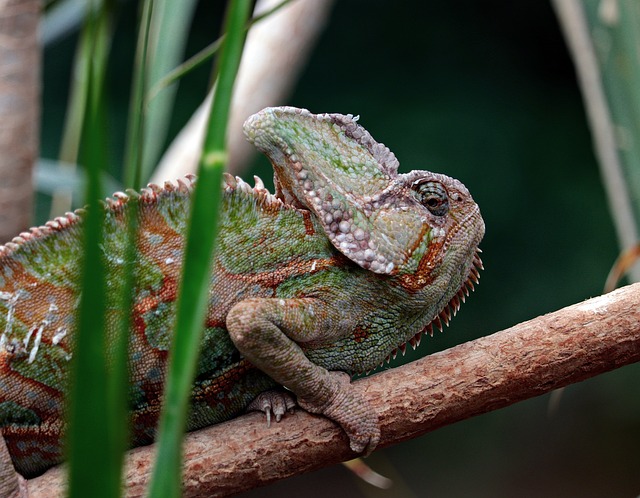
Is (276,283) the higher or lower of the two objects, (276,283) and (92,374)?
the higher

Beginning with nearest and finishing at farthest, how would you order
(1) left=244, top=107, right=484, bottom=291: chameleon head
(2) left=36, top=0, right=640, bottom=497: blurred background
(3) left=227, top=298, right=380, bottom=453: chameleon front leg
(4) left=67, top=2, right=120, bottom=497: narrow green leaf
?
(4) left=67, top=2, right=120, bottom=497: narrow green leaf
(3) left=227, top=298, right=380, bottom=453: chameleon front leg
(1) left=244, top=107, right=484, bottom=291: chameleon head
(2) left=36, top=0, right=640, bottom=497: blurred background

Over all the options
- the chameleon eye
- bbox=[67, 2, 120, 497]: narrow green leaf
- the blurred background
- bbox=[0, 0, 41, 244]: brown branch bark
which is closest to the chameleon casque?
the chameleon eye

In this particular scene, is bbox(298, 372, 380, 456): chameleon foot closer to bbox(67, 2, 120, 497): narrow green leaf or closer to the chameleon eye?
the chameleon eye

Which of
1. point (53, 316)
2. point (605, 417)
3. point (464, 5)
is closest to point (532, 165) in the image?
point (464, 5)

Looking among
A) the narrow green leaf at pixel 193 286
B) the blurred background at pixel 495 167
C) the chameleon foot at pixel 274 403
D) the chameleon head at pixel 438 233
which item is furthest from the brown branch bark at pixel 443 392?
the blurred background at pixel 495 167

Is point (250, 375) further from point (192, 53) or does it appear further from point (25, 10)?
point (192, 53)

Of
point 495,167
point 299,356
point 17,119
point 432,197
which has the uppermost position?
point 495,167

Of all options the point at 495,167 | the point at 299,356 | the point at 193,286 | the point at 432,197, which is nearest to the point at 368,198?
the point at 432,197

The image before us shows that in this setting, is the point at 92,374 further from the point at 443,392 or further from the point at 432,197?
the point at 432,197
